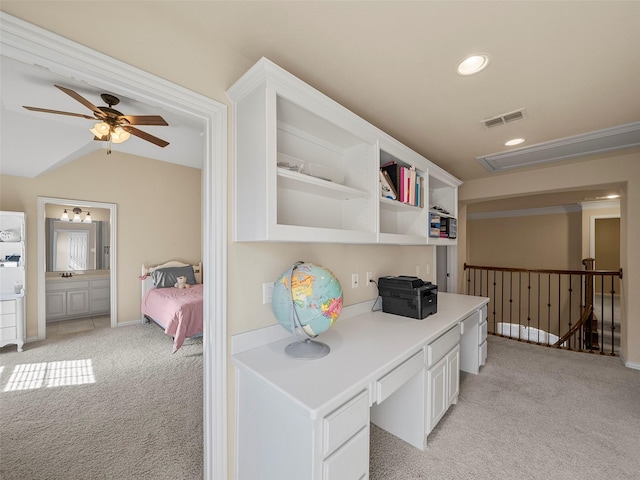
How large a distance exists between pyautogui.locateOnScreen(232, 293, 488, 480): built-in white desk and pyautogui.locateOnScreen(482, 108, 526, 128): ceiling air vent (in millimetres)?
1668

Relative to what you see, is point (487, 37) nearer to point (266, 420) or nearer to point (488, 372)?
point (266, 420)

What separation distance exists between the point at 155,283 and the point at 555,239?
8.25 meters

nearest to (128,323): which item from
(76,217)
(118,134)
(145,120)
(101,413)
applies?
(76,217)

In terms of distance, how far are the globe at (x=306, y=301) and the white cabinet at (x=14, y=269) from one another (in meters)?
4.24

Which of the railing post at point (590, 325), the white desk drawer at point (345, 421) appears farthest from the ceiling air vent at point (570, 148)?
the white desk drawer at point (345, 421)

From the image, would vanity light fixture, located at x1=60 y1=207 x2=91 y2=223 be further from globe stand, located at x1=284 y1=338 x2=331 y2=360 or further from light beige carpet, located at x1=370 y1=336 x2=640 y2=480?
light beige carpet, located at x1=370 y1=336 x2=640 y2=480

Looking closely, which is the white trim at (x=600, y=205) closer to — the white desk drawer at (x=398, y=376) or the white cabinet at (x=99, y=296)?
the white desk drawer at (x=398, y=376)

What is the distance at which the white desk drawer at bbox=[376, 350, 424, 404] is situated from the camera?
125 cm

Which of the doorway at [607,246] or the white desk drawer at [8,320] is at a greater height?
the doorway at [607,246]

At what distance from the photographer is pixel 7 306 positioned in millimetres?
3348

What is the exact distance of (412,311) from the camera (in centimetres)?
210

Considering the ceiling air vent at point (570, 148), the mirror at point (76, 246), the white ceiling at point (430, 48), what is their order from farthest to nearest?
the mirror at point (76, 246) → the ceiling air vent at point (570, 148) → the white ceiling at point (430, 48)

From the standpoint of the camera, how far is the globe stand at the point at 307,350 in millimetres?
1342

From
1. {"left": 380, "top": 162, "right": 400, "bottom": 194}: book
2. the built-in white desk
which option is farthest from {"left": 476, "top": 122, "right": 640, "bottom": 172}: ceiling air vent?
the built-in white desk
